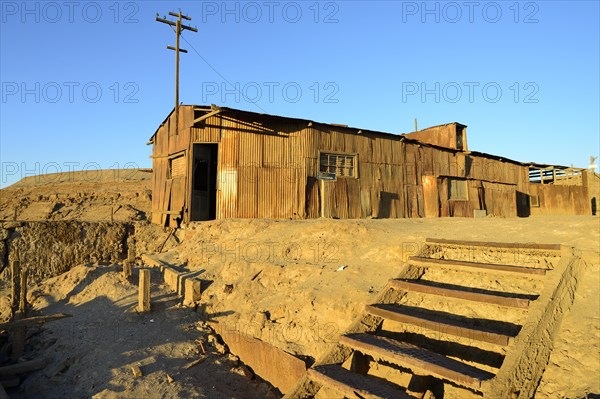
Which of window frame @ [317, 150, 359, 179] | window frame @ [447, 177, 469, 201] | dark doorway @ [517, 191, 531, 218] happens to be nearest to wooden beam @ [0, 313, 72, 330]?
window frame @ [317, 150, 359, 179]

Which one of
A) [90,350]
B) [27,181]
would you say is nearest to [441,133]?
[90,350]

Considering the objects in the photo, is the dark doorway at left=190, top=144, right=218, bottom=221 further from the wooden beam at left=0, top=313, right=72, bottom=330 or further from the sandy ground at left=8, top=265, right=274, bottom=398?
the wooden beam at left=0, top=313, right=72, bottom=330

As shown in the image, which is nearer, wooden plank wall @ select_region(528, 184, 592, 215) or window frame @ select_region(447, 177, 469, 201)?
window frame @ select_region(447, 177, 469, 201)

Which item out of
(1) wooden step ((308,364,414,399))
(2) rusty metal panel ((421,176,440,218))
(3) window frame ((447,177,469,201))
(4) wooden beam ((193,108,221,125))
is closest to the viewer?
(1) wooden step ((308,364,414,399))

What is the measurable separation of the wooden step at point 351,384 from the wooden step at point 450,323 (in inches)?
30.4

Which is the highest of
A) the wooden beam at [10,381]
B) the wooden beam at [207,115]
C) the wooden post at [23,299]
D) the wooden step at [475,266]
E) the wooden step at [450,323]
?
the wooden beam at [207,115]

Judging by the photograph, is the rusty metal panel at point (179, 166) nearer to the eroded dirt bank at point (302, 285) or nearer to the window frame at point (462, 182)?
the eroded dirt bank at point (302, 285)

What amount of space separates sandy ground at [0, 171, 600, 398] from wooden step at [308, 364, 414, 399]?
125 centimetres

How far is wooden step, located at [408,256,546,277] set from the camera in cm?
418

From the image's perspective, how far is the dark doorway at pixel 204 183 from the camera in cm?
1453

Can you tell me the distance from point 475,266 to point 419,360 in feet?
5.84

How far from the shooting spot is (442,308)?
4387 mm

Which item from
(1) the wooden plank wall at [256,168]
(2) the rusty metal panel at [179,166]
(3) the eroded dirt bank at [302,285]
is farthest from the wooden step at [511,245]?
(2) the rusty metal panel at [179,166]

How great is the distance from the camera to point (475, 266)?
15.1 feet
